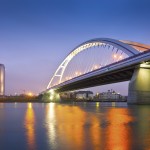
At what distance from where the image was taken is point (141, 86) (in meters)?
57.4

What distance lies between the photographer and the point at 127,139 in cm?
1294

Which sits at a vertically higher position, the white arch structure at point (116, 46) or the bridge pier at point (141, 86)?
the white arch structure at point (116, 46)

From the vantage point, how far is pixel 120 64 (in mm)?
58000

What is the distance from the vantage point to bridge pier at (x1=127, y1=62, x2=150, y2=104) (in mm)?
56891

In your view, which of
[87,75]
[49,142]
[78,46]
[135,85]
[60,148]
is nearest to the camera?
[60,148]

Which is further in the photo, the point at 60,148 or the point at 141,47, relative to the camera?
the point at 141,47

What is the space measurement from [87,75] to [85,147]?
61.7 metres

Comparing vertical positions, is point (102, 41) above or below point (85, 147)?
above

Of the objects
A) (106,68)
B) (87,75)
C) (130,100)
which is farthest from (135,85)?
(87,75)

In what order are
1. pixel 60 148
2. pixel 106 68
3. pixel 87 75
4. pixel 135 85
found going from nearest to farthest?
pixel 60 148
pixel 135 85
pixel 106 68
pixel 87 75

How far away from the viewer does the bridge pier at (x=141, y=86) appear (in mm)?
56891

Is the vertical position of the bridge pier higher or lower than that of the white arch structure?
lower

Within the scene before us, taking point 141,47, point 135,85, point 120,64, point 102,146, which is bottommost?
point 102,146

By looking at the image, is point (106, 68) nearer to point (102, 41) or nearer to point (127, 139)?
point (102, 41)
